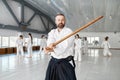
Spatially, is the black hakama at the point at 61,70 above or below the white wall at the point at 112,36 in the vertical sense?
below

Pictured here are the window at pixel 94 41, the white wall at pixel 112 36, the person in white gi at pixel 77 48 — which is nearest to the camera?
the person in white gi at pixel 77 48

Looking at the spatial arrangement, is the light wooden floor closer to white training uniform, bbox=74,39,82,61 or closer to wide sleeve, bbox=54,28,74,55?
white training uniform, bbox=74,39,82,61

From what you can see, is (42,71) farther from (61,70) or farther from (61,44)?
(61,44)

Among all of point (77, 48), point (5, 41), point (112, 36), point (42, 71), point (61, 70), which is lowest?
point (42, 71)

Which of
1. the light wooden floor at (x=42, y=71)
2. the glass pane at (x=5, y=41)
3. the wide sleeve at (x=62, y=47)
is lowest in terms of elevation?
the light wooden floor at (x=42, y=71)

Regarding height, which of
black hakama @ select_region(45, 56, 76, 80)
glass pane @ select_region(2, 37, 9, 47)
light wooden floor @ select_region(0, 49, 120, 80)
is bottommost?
light wooden floor @ select_region(0, 49, 120, 80)

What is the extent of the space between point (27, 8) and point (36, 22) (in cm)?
251

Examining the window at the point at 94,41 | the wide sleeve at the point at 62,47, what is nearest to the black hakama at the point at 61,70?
the wide sleeve at the point at 62,47

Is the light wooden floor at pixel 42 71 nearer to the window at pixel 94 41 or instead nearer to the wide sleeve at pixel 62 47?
the wide sleeve at pixel 62 47

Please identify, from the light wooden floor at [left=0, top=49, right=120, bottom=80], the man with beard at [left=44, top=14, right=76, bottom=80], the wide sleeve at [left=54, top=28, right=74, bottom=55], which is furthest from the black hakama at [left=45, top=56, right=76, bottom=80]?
the light wooden floor at [left=0, top=49, right=120, bottom=80]

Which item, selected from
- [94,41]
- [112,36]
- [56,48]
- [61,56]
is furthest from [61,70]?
[94,41]

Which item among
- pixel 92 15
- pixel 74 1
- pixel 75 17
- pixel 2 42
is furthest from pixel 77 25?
pixel 2 42

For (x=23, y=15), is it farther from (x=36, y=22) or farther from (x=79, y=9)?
(x=79, y=9)

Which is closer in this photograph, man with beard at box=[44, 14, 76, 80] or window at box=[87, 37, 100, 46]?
man with beard at box=[44, 14, 76, 80]
